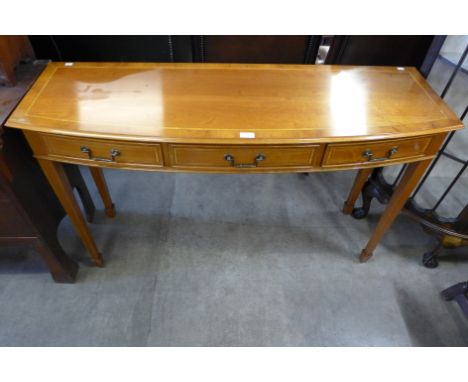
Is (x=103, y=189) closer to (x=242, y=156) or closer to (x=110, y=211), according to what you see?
(x=110, y=211)

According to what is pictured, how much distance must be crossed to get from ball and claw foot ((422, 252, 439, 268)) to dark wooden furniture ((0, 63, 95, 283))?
5.88 ft

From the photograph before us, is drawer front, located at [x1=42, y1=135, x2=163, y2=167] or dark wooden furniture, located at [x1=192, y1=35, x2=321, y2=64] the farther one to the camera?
dark wooden furniture, located at [x1=192, y1=35, x2=321, y2=64]

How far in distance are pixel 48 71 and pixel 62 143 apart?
1.32 ft

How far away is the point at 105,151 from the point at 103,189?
72cm

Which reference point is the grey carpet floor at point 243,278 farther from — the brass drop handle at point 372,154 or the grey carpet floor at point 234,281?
the brass drop handle at point 372,154

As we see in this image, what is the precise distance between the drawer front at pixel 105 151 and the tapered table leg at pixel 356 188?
110cm

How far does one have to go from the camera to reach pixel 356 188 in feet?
5.53

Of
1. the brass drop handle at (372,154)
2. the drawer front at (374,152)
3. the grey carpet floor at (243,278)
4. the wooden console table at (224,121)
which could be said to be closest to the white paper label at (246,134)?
the wooden console table at (224,121)

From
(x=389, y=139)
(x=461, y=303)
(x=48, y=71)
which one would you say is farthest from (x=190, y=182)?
(x=461, y=303)

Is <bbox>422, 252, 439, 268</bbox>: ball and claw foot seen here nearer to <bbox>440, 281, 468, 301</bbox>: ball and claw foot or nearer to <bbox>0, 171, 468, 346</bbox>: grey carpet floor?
<bbox>0, 171, 468, 346</bbox>: grey carpet floor

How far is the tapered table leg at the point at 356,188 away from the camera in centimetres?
161

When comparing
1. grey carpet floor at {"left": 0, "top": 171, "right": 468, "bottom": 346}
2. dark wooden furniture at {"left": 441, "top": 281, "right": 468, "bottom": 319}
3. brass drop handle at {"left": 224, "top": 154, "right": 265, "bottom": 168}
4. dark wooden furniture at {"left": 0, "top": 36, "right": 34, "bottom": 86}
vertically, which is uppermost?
dark wooden furniture at {"left": 0, "top": 36, "right": 34, "bottom": 86}

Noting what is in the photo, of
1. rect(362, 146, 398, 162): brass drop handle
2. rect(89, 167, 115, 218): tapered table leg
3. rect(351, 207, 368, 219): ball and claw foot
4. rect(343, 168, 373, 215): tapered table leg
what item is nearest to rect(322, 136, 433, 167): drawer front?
rect(362, 146, 398, 162): brass drop handle

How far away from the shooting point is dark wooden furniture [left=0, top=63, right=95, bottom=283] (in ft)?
3.34
